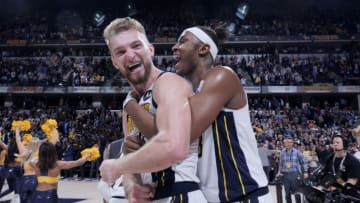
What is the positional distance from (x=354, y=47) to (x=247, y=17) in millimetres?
8605

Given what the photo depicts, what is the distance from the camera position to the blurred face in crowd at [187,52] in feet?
6.05

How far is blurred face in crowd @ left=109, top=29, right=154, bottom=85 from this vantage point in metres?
1.64

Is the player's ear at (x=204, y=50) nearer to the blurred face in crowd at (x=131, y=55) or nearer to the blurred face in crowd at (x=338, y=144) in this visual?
the blurred face in crowd at (x=131, y=55)

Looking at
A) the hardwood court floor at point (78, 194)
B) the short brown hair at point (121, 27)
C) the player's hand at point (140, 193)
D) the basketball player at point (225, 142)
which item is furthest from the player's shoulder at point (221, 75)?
the hardwood court floor at point (78, 194)

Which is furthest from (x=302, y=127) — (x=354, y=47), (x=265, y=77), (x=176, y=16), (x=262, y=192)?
(x=262, y=192)

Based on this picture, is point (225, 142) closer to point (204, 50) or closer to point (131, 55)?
point (204, 50)

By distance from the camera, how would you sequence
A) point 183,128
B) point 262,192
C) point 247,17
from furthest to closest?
point 247,17
point 262,192
point 183,128

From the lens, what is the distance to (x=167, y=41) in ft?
88.3

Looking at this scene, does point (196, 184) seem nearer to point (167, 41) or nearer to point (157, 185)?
point (157, 185)

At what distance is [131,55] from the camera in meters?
1.63

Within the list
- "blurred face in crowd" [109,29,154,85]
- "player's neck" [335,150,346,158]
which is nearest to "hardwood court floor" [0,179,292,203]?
"player's neck" [335,150,346,158]

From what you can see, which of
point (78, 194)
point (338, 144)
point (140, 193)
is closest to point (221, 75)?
point (140, 193)

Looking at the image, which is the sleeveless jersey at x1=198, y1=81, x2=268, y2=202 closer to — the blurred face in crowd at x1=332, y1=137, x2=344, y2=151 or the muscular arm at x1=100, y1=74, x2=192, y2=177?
the muscular arm at x1=100, y1=74, x2=192, y2=177

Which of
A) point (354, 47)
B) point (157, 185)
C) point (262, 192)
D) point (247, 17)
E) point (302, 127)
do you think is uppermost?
point (247, 17)
